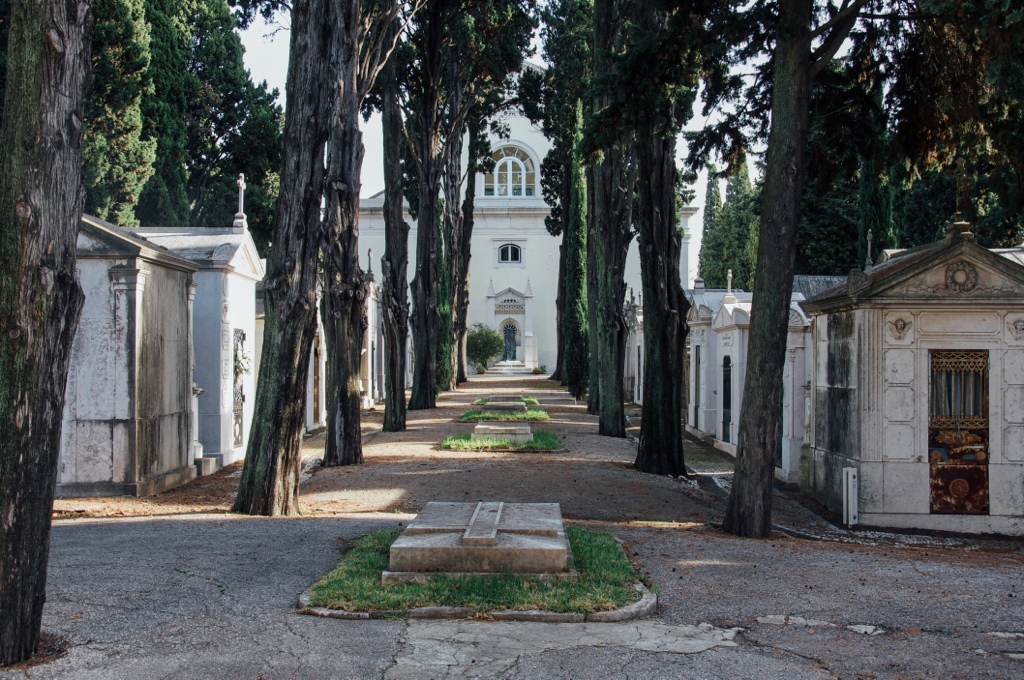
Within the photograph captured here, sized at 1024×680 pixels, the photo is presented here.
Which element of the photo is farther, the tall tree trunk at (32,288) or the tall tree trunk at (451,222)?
the tall tree trunk at (451,222)

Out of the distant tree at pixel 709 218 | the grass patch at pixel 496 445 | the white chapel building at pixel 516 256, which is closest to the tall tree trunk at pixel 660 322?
the grass patch at pixel 496 445

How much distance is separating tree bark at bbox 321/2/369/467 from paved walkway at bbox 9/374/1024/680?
4.39 m

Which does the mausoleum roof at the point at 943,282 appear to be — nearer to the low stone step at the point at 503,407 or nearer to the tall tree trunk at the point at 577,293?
the low stone step at the point at 503,407

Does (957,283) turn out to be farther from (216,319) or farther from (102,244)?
(216,319)

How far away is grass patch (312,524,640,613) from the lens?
18.3 feet

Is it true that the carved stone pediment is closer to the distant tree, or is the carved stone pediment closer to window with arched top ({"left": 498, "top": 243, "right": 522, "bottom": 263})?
window with arched top ({"left": 498, "top": 243, "right": 522, "bottom": 263})

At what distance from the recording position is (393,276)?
1897cm

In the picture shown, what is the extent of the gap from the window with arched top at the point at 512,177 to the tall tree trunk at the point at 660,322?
4589cm

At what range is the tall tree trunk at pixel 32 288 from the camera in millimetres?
4594

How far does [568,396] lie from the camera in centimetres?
3341

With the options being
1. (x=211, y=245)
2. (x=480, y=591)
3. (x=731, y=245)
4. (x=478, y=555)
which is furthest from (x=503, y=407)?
(x=731, y=245)

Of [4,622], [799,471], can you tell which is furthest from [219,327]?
[4,622]

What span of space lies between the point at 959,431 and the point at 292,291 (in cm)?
768

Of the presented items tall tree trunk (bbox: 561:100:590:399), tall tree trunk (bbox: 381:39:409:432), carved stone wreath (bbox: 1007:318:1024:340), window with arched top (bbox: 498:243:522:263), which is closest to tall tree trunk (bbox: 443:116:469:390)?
tall tree trunk (bbox: 561:100:590:399)
